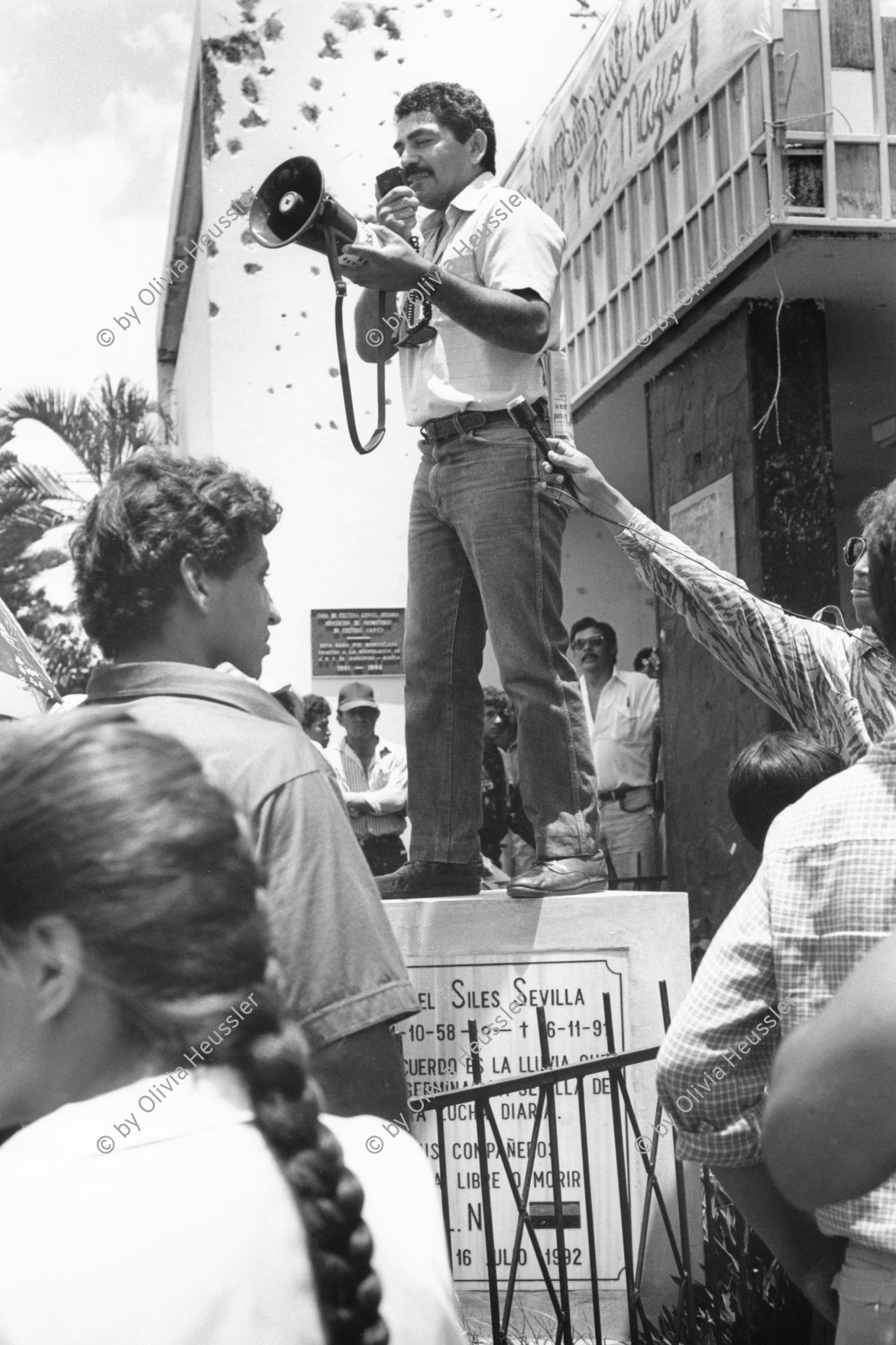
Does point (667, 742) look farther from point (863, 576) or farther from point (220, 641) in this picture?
point (220, 641)

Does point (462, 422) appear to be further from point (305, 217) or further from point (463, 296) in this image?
point (305, 217)

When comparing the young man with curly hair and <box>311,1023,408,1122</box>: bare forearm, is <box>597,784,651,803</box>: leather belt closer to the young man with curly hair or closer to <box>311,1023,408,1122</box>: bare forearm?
the young man with curly hair

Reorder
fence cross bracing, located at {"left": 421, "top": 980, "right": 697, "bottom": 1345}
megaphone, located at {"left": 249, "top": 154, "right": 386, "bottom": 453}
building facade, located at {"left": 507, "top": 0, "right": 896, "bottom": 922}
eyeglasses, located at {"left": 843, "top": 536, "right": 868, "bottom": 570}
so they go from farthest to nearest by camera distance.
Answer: building facade, located at {"left": 507, "top": 0, "right": 896, "bottom": 922} → megaphone, located at {"left": 249, "top": 154, "right": 386, "bottom": 453} → fence cross bracing, located at {"left": 421, "top": 980, "right": 697, "bottom": 1345} → eyeglasses, located at {"left": 843, "top": 536, "right": 868, "bottom": 570}

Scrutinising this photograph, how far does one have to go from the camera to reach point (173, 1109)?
38.6 inches

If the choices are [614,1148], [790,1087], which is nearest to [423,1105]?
[614,1148]

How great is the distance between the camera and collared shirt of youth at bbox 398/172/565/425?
3857 mm

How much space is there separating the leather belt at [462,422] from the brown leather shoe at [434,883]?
3.78 feet

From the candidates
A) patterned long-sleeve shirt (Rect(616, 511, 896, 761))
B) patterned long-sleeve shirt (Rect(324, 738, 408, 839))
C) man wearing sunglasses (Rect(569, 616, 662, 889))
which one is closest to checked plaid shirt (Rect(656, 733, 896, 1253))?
patterned long-sleeve shirt (Rect(616, 511, 896, 761))

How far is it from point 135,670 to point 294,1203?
1.25 metres

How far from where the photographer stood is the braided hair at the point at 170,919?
97 centimetres

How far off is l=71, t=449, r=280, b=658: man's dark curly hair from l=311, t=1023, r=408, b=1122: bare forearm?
0.77 meters

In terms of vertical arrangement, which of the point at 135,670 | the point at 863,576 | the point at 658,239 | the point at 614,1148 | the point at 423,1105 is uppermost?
the point at 658,239

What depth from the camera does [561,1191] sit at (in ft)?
11.9

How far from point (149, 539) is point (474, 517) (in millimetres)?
1703
